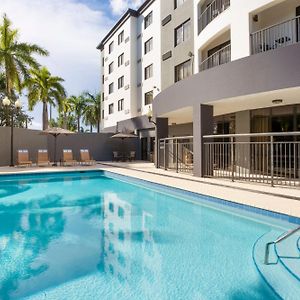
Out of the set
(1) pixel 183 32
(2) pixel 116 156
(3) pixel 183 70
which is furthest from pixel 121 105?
(1) pixel 183 32

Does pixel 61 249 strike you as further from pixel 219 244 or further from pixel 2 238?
pixel 219 244

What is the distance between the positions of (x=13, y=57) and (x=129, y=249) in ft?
71.0

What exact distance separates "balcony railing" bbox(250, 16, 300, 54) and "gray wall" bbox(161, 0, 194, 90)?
6.09 m

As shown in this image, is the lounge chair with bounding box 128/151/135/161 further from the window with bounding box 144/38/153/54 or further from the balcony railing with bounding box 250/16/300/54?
the balcony railing with bounding box 250/16/300/54

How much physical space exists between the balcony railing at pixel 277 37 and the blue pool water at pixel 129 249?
7064mm

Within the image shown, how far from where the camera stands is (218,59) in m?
15.2

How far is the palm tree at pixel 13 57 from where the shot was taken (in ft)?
71.8

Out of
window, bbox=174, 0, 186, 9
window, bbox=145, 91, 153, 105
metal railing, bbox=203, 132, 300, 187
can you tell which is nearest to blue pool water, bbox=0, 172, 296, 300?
metal railing, bbox=203, 132, 300, 187

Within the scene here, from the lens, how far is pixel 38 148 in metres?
21.7

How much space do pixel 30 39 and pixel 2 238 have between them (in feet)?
73.0

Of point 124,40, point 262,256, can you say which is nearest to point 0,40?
point 124,40

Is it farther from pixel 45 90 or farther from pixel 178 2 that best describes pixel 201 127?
pixel 45 90

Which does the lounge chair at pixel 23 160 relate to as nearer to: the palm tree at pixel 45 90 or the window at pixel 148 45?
the palm tree at pixel 45 90

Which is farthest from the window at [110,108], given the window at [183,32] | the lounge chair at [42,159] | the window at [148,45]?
the window at [183,32]
